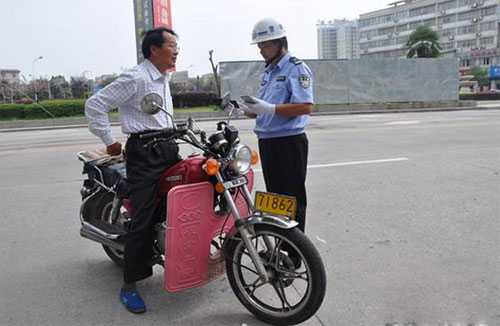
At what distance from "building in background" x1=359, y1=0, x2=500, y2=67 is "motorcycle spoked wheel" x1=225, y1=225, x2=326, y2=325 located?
3217 inches

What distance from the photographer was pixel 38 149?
11164 millimetres

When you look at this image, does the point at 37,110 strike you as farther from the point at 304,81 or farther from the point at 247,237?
the point at 247,237

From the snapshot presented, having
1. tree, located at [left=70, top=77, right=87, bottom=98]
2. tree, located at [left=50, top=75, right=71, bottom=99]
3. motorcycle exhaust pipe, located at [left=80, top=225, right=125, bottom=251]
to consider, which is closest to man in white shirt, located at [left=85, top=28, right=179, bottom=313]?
motorcycle exhaust pipe, located at [left=80, top=225, right=125, bottom=251]

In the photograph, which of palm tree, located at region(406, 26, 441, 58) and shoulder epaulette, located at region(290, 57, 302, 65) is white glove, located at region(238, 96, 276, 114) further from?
palm tree, located at region(406, 26, 441, 58)

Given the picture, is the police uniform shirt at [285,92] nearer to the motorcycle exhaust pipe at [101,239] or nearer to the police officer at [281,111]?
the police officer at [281,111]

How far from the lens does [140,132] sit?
9.82 feet

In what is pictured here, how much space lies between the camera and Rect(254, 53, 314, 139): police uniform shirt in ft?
10.2

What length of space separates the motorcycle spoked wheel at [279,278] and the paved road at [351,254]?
0.15 meters

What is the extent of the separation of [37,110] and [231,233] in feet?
74.4

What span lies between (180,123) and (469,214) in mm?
3406

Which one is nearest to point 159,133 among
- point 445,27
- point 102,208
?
point 102,208

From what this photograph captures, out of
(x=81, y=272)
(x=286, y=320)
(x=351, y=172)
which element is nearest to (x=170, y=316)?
(x=286, y=320)

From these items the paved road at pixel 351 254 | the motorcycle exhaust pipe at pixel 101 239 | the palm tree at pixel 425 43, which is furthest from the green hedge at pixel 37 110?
the palm tree at pixel 425 43

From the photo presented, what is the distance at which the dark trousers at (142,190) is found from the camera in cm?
295
